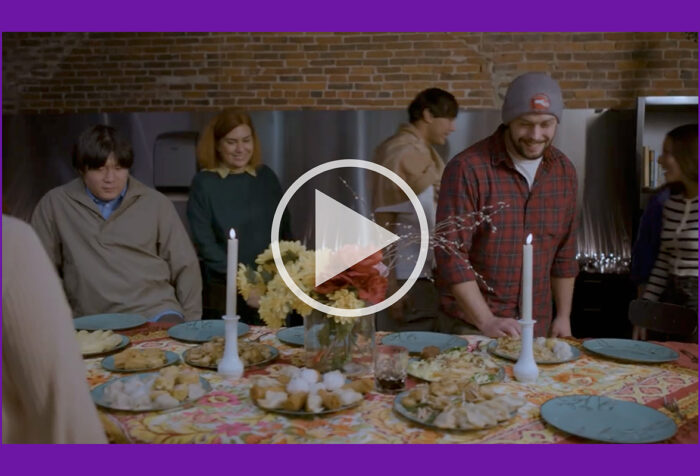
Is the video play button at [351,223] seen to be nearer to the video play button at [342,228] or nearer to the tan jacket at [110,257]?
the video play button at [342,228]

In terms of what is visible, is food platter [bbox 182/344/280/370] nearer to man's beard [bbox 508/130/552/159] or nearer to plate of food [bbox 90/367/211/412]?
plate of food [bbox 90/367/211/412]

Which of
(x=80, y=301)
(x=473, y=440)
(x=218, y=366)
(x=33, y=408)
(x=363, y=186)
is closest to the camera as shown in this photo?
(x=33, y=408)

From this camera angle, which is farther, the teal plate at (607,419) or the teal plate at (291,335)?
the teal plate at (291,335)

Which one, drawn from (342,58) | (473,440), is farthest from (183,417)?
(342,58)

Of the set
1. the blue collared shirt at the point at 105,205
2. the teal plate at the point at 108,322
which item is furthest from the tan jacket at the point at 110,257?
the teal plate at the point at 108,322

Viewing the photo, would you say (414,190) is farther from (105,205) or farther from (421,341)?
(105,205)

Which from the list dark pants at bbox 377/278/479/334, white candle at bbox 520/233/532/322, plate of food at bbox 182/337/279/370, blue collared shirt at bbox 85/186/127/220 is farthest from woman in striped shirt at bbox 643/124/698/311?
blue collared shirt at bbox 85/186/127/220

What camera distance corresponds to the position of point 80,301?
220cm

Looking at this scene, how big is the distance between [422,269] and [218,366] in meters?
1.05

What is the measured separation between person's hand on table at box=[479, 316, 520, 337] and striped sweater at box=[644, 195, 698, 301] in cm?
81

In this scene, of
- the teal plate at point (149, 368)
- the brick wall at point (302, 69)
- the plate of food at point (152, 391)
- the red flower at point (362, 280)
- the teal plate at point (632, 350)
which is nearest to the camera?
the plate of food at point (152, 391)

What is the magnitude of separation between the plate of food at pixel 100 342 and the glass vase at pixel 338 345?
0.55 meters

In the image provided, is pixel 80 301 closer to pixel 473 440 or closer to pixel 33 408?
pixel 33 408

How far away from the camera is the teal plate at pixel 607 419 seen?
111cm
